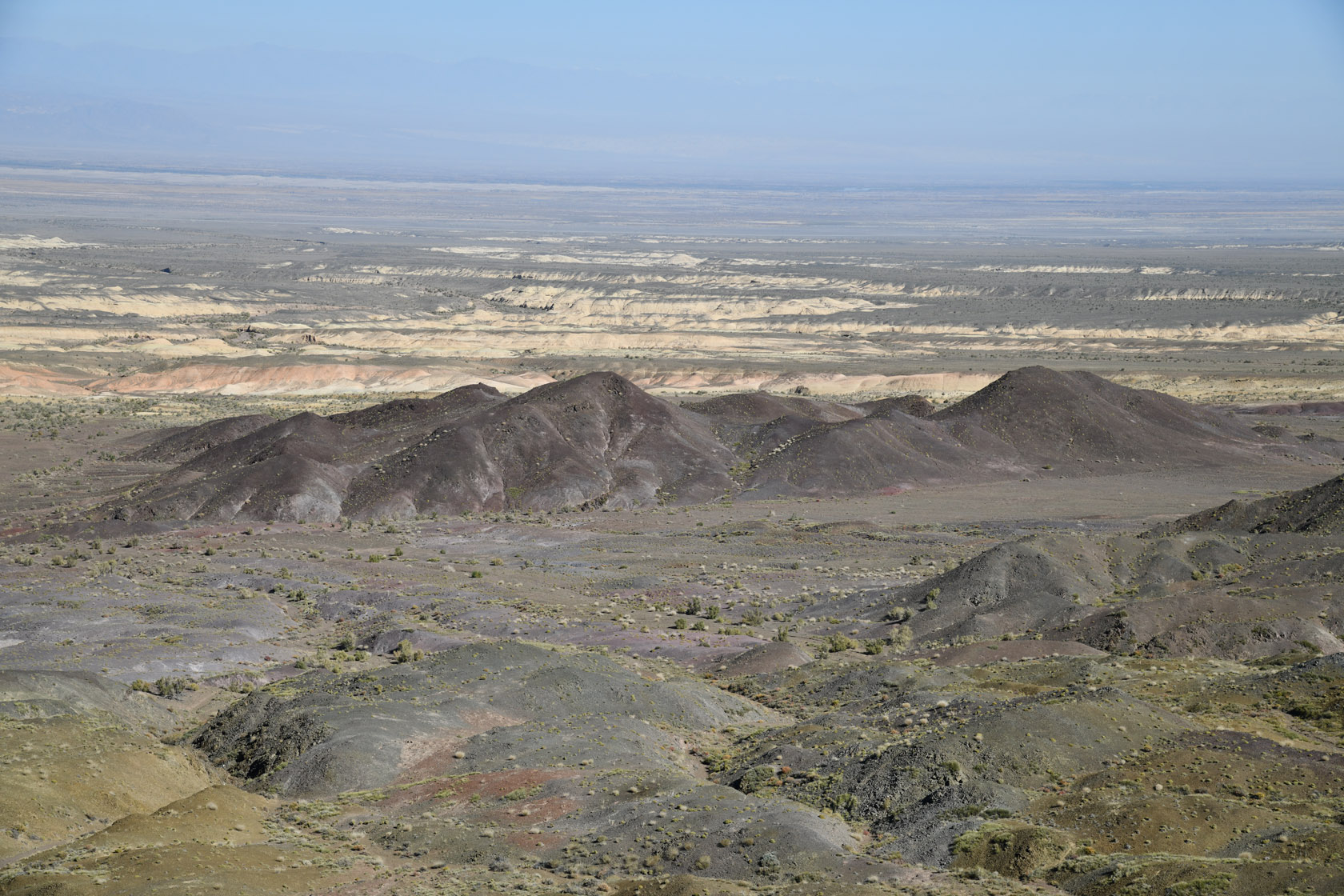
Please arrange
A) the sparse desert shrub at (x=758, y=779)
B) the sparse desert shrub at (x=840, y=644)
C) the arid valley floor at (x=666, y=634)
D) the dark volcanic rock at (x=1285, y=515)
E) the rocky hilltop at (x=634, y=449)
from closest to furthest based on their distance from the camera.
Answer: the arid valley floor at (x=666, y=634), the sparse desert shrub at (x=758, y=779), the sparse desert shrub at (x=840, y=644), the dark volcanic rock at (x=1285, y=515), the rocky hilltop at (x=634, y=449)

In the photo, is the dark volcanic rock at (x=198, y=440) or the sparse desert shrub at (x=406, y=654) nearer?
the sparse desert shrub at (x=406, y=654)

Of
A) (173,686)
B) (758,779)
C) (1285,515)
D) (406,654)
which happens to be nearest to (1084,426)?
(1285,515)

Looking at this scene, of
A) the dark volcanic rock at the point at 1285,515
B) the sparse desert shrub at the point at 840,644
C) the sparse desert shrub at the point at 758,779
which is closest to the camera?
the sparse desert shrub at the point at 758,779

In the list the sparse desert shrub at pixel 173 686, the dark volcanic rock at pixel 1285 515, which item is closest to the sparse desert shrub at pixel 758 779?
the sparse desert shrub at pixel 173 686

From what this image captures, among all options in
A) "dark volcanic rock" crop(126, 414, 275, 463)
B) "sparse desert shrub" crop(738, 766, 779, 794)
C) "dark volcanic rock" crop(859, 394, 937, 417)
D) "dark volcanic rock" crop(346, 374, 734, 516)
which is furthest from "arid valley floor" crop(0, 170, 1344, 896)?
"dark volcanic rock" crop(859, 394, 937, 417)

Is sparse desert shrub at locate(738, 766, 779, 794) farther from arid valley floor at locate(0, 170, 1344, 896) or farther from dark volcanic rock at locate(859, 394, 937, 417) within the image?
dark volcanic rock at locate(859, 394, 937, 417)

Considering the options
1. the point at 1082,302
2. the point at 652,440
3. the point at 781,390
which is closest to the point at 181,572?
the point at 652,440

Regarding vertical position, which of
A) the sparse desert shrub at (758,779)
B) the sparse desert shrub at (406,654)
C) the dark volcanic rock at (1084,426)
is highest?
the dark volcanic rock at (1084,426)

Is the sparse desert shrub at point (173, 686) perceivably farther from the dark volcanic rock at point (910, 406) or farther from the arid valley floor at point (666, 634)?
the dark volcanic rock at point (910, 406)

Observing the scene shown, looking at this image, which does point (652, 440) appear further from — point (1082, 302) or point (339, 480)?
point (1082, 302)
